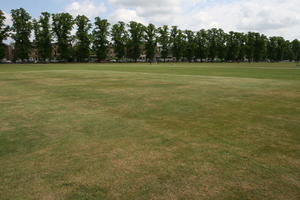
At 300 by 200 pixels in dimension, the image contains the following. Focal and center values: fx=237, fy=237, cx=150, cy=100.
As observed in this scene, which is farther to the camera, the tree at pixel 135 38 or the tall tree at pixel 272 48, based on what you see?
the tall tree at pixel 272 48

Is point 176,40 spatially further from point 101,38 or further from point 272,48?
point 272,48

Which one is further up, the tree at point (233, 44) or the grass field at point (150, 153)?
the tree at point (233, 44)

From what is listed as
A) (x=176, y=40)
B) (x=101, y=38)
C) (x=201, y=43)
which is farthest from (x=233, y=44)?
(x=101, y=38)

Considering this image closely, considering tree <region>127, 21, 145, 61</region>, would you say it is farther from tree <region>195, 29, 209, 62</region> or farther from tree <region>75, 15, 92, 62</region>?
tree <region>195, 29, 209, 62</region>

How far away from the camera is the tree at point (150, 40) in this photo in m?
109

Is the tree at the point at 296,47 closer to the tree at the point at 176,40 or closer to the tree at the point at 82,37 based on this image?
the tree at the point at 176,40

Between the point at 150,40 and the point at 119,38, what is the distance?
15087mm

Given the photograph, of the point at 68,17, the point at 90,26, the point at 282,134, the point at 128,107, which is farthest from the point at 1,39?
the point at 282,134

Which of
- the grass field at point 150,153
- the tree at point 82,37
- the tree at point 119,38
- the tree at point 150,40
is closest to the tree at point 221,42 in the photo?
the tree at point 150,40

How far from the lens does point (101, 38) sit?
323 ft

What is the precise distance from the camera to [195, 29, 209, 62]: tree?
11950 cm

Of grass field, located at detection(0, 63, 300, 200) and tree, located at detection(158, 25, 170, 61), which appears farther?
tree, located at detection(158, 25, 170, 61)

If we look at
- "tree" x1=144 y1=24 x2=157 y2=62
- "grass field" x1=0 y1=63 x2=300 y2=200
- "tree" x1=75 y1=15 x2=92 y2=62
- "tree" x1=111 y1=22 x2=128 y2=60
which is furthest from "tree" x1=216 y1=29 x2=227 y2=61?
"grass field" x1=0 y1=63 x2=300 y2=200

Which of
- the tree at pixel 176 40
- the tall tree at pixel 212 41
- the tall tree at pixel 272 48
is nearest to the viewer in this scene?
the tree at pixel 176 40
